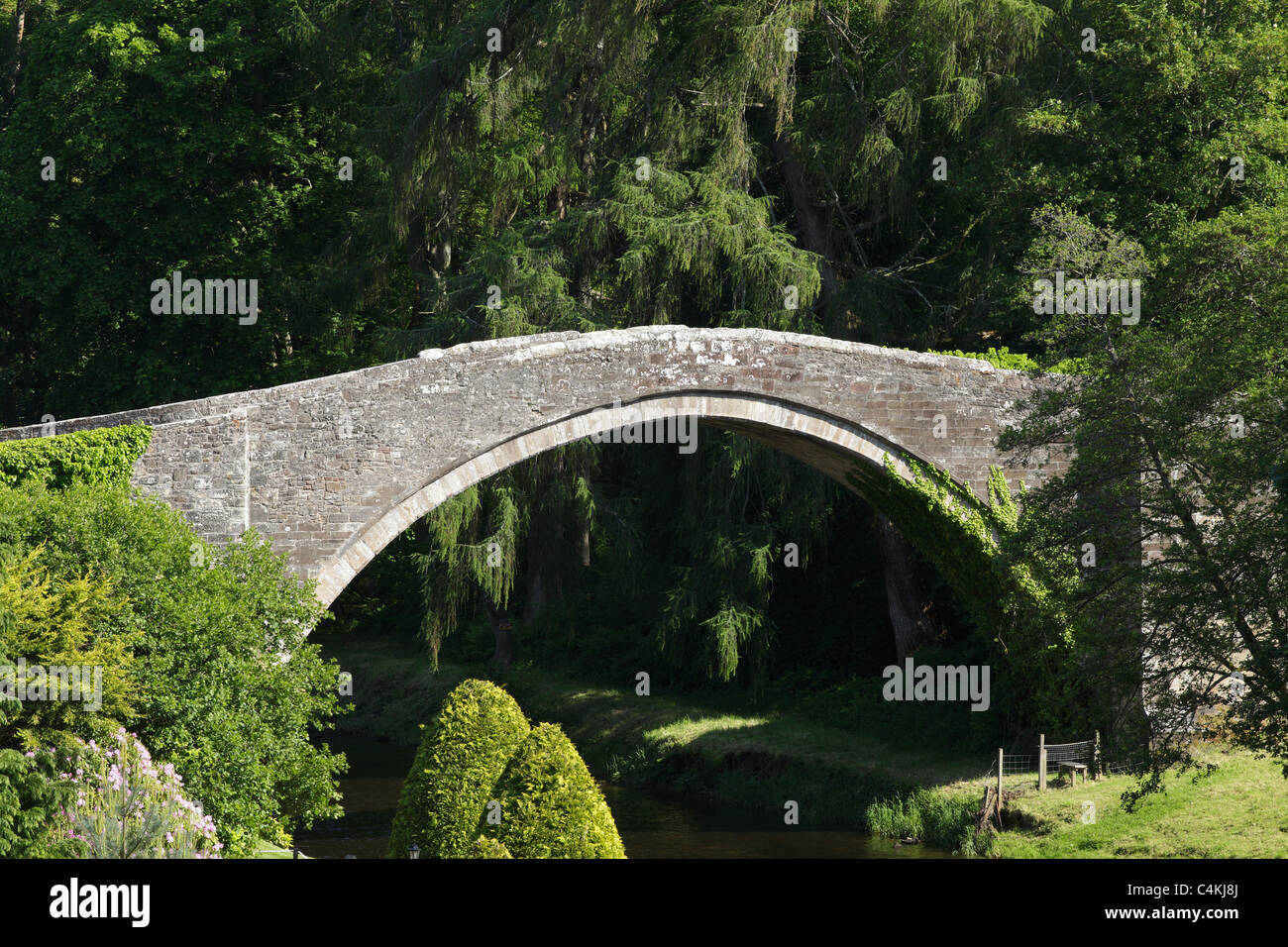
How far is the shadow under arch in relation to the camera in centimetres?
1380

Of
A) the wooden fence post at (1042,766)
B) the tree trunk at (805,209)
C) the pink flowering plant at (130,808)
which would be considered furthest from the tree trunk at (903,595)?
the pink flowering plant at (130,808)

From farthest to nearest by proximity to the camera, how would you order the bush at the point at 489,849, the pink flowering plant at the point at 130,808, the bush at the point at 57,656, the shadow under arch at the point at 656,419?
the shadow under arch at the point at 656,419 → the bush at the point at 57,656 → the pink flowering plant at the point at 130,808 → the bush at the point at 489,849

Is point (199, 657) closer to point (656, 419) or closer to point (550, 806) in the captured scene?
point (550, 806)

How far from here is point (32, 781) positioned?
9812 millimetres

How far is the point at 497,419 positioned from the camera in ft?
46.9

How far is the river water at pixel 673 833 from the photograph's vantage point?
1574 cm

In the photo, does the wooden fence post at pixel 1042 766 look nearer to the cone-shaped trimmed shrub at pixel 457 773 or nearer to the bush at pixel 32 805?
the cone-shaped trimmed shrub at pixel 457 773

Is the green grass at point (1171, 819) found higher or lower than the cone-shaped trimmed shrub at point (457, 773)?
lower

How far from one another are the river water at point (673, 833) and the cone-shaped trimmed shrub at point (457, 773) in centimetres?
520

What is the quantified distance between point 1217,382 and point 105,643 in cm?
852

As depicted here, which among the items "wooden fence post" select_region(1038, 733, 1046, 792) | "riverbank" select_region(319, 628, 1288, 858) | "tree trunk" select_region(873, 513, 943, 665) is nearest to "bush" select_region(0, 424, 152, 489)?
"riverbank" select_region(319, 628, 1288, 858)

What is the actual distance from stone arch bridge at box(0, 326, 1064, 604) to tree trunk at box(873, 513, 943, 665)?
11.7 ft

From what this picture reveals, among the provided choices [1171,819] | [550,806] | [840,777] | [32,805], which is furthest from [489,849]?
[840,777]

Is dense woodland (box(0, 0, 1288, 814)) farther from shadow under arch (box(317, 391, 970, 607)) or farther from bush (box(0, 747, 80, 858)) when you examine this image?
bush (box(0, 747, 80, 858))
